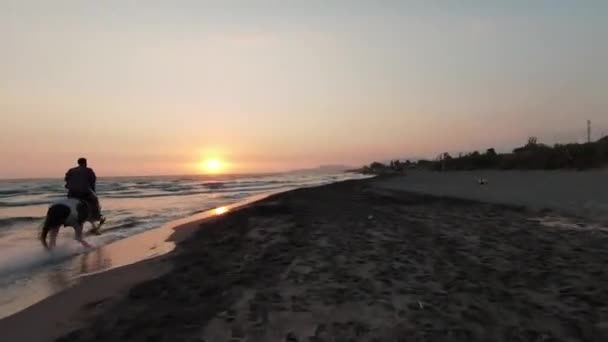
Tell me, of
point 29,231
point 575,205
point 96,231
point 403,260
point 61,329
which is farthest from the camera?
point 575,205

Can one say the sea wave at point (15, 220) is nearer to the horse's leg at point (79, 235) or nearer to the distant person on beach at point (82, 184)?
the distant person on beach at point (82, 184)

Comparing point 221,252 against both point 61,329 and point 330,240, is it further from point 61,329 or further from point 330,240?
point 61,329

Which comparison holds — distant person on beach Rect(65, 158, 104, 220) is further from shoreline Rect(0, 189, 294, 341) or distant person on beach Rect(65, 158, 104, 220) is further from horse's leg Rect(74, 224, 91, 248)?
shoreline Rect(0, 189, 294, 341)

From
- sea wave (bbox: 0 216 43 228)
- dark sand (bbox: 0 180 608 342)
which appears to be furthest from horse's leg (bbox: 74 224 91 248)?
sea wave (bbox: 0 216 43 228)

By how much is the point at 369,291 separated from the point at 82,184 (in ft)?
33.2

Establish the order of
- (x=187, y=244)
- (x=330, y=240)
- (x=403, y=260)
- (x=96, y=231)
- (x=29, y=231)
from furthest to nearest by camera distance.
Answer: (x=29, y=231), (x=96, y=231), (x=187, y=244), (x=330, y=240), (x=403, y=260)

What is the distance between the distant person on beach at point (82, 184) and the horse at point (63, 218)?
493mm

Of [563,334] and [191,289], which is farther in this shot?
[191,289]

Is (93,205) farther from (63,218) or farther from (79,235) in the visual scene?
(63,218)

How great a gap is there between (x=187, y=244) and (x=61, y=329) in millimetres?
5868

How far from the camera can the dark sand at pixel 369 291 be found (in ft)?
15.4

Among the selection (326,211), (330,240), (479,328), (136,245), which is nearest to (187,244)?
(136,245)

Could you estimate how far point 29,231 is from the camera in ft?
48.9

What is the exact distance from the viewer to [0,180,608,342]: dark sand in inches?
185
